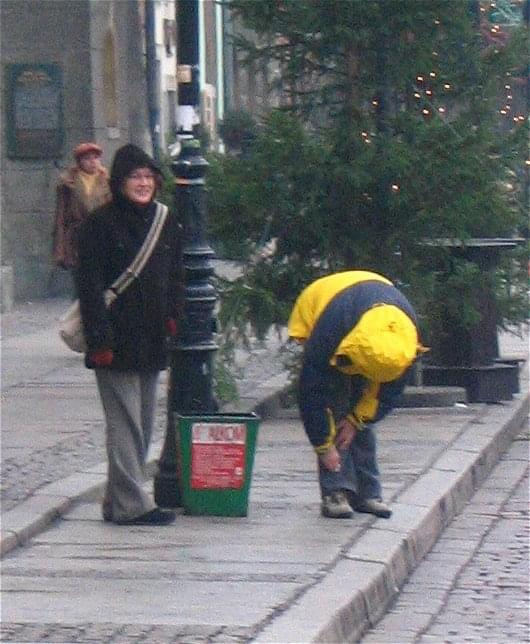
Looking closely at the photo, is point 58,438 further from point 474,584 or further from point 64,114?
point 64,114

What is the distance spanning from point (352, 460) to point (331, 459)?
0.24 metres

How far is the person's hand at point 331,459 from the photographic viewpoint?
8523 mm

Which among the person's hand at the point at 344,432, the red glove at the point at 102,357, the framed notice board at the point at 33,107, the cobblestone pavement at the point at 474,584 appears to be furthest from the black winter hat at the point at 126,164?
the framed notice board at the point at 33,107

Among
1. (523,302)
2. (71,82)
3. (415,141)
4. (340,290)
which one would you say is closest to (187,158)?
(340,290)

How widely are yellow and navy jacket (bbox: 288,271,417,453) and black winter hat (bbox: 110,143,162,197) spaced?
96cm

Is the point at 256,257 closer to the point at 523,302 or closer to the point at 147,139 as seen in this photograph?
the point at 523,302

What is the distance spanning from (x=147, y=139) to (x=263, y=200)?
1124cm

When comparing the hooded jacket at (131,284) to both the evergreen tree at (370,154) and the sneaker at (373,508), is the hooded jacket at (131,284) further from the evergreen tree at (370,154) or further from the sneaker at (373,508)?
the evergreen tree at (370,154)

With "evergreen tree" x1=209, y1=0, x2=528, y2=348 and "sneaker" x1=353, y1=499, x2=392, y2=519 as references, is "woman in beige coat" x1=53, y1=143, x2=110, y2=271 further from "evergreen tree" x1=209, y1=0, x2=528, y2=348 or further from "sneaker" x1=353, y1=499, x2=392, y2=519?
"sneaker" x1=353, y1=499, x2=392, y2=519

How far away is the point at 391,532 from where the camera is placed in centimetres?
831

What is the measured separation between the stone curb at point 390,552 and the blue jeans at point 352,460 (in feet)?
0.71

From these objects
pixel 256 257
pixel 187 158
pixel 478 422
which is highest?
pixel 187 158

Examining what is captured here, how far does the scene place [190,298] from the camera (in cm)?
893

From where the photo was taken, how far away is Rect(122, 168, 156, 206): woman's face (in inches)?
326
